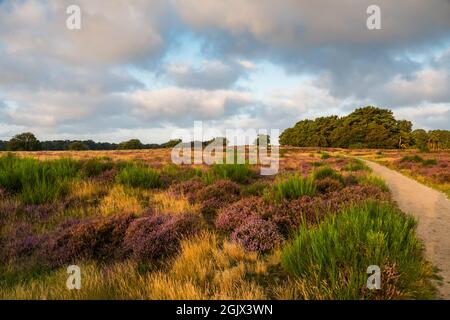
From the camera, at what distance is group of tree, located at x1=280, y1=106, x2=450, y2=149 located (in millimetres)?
84688

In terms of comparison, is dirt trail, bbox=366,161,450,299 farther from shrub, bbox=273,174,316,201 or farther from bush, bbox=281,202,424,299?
shrub, bbox=273,174,316,201

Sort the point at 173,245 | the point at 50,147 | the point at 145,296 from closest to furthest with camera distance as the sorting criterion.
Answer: the point at 145,296
the point at 173,245
the point at 50,147

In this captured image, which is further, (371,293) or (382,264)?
(382,264)

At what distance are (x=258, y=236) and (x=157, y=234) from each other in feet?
5.61

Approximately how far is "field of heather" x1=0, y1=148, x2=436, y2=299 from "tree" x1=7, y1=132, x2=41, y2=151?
305 feet

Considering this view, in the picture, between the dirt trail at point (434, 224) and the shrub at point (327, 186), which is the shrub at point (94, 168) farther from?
the dirt trail at point (434, 224)

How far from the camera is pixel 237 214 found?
608 centimetres

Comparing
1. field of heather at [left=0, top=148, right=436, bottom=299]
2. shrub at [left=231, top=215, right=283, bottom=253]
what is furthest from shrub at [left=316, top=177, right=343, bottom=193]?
shrub at [left=231, top=215, right=283, bottom=253]
